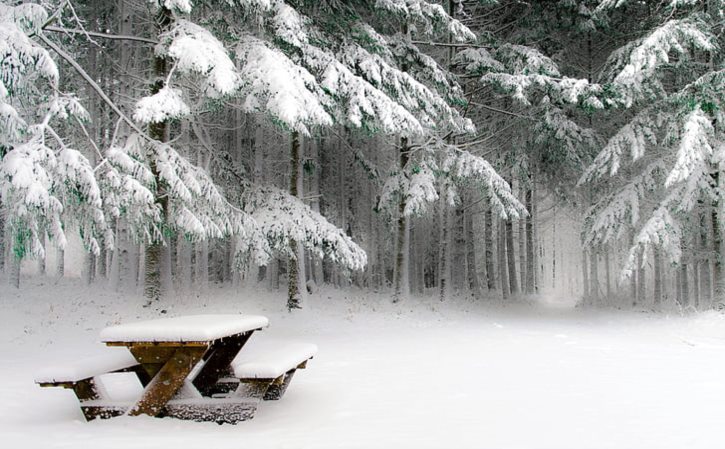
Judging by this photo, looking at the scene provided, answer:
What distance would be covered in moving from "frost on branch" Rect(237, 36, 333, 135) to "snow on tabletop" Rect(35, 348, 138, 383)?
5.25m

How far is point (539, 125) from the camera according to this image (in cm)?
1855

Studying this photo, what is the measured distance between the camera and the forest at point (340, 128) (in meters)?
9.03

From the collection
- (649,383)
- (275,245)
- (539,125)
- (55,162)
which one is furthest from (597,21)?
(55,162)

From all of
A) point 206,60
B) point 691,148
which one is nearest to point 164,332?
point 206,60

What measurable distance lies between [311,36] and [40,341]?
8.62m

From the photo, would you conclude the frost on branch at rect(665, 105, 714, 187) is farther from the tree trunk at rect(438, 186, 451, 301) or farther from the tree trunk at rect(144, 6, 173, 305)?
the tree trunk at rect(144, 6, 173, 305)

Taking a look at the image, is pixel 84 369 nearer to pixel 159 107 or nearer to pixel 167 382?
pixel 167 382

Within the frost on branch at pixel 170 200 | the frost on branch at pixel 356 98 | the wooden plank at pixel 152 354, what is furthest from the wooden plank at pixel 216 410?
the frost on branch at pixel 356 98

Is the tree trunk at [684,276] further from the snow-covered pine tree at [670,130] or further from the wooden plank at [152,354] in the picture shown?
the wooden plank at [152,354]

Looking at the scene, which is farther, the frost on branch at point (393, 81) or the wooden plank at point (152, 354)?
the frost on branch at point (393, 81)

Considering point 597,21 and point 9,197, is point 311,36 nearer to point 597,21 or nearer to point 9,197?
point 9,197

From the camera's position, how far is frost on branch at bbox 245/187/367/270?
12.8 metres

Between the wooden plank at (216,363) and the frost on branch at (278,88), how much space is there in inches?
184

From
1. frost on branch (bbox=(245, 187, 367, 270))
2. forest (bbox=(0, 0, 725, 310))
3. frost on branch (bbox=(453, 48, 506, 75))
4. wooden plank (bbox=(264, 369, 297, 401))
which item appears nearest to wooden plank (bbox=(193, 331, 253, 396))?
wooden plank (bbox=(264, 369, 297, 401))
